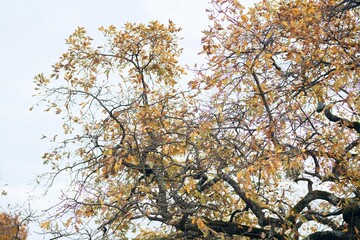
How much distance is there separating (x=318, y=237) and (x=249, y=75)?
3.81 m

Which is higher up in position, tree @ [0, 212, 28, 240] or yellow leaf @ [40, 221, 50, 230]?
tree @ [0, 212, 28, 240]

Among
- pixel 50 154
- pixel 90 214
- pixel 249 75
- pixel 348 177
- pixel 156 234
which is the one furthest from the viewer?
pixel 50 154

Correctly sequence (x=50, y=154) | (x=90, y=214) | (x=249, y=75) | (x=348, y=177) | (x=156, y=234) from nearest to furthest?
(x=249, y=75)
(x=348, y=177)
(x=90, y=214)
(x=156, y=234)
(x=50, y=154)

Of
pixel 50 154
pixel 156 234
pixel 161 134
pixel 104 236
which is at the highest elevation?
pixel 50 154

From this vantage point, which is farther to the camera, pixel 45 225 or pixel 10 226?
pixel 10 226

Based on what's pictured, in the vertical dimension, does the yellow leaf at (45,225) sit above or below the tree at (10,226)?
below

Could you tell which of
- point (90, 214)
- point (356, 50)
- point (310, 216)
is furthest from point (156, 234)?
point (356, 50)

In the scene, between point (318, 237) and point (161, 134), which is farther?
point (161, 134)

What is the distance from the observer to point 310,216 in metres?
10.7

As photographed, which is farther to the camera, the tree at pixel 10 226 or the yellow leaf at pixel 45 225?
the tree at pixel 10 226

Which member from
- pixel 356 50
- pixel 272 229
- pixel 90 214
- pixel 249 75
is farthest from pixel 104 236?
pixel 356 50

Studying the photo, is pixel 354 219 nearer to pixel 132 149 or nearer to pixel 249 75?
pixel 249 75

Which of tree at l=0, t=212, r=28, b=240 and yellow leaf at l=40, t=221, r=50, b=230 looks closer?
yellow leaf at l=40, t=221, r=50, b=230

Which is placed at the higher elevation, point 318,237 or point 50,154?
point 50,154
